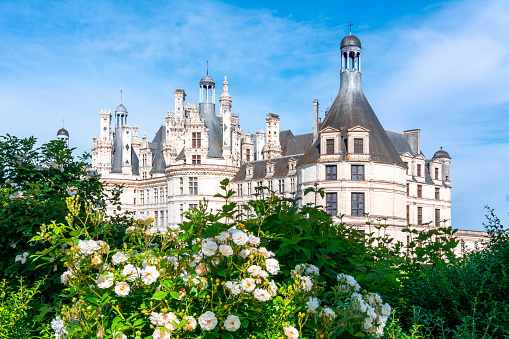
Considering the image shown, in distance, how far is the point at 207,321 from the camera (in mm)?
5004

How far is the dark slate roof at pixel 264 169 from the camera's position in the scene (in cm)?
4684

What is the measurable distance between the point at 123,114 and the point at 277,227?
64721mm

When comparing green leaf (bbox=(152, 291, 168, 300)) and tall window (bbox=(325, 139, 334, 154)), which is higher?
tall window (bbox=(325, 139, 334, 154))

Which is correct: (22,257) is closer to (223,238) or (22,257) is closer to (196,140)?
(223,238)

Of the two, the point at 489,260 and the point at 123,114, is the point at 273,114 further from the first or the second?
the point at 489,260

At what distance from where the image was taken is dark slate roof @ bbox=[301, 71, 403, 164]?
1384 inches

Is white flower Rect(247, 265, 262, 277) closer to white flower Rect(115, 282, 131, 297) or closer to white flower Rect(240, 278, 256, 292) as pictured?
white flower Rect(240, 278, 256, 292)

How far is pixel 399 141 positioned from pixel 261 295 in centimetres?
4220

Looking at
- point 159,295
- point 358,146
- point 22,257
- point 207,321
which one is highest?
point 358,146

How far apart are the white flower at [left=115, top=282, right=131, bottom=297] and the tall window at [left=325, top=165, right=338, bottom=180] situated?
29.8 metres

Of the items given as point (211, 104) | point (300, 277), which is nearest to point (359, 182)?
point (211, 104)

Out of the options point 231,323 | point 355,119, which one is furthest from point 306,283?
point 355,119

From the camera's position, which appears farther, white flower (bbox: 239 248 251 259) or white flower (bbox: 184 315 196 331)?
white flower (bbox: 239 248 251 259)

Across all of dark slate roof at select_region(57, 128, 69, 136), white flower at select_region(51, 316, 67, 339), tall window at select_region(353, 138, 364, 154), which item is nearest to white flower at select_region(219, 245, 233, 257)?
white flower at select_region(51, 316, 67, 339)
